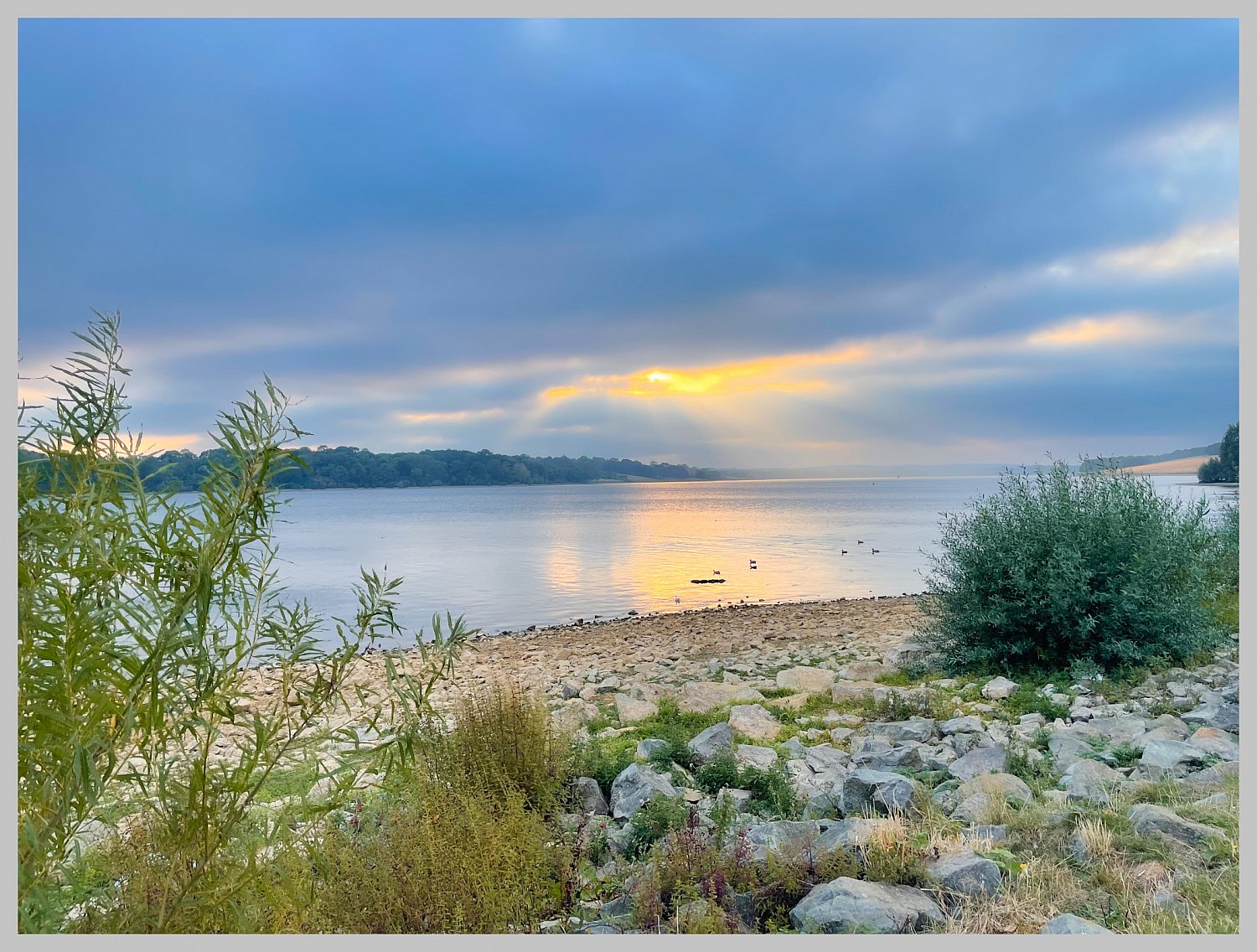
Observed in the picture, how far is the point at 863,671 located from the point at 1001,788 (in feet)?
17.1

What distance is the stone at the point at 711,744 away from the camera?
240 inches

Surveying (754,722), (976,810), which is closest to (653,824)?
(976,810)

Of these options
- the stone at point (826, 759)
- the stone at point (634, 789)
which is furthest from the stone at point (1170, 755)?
the stone at point (634, 789)

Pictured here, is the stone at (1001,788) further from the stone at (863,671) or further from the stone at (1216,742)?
the stone at (863,671)

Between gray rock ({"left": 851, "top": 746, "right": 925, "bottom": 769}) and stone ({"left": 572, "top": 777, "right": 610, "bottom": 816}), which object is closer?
stone ({"left": 572, "top": 777, "right": 610, "bottom": 816})

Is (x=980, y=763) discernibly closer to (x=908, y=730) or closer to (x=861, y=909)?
(x=908, y=730)

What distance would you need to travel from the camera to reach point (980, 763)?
18.8 ft

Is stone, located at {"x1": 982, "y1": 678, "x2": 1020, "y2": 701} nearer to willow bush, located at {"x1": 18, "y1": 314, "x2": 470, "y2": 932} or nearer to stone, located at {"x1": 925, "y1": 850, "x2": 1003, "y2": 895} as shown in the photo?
stone, located at {"x1": 925, "y1": 850, "x2": 1003, "y2": 895}

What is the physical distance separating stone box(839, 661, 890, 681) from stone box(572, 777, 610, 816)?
517cm

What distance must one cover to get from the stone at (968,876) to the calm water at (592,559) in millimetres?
3047

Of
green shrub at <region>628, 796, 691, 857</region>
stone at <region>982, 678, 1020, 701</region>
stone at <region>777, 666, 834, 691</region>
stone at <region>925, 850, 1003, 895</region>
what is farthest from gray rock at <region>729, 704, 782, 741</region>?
stone at <region>925, 850, 1003, 895</region>

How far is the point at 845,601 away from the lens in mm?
21094

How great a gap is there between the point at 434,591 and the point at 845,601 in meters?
11.4

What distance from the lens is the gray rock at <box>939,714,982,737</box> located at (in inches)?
275
